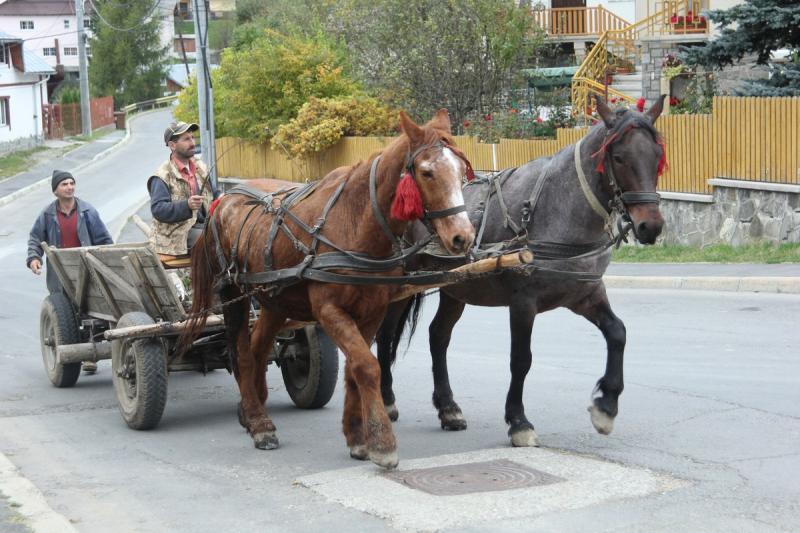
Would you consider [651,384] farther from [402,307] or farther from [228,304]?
[228,304]

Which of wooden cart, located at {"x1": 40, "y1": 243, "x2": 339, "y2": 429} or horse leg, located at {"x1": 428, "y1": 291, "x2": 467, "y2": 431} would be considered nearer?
horse leg, located at {"x1": 428, "y1": 291, "x2": 467, "y2": 431}

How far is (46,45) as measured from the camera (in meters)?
92.6

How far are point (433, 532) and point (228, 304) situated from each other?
127 inches

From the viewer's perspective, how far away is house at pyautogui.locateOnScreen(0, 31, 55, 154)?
60.5 metres

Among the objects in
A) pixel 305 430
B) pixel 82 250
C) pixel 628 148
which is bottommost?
pixel 305 430

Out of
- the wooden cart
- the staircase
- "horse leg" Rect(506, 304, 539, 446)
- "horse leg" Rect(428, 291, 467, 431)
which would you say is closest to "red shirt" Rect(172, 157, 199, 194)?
the wooden cart

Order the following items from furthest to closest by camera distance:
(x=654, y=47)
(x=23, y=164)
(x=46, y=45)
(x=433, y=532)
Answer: (x=46, y=45), (x=23, y=164), (x=654, y=47), (x=433, y=532)

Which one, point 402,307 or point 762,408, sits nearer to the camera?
point 762,408

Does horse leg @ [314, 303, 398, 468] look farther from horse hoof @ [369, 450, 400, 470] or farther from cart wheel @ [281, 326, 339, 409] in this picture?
cart wheel @ [281, 326, 339, 409]

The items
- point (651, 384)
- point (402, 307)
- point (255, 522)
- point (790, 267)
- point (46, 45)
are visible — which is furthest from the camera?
point (46, 45)

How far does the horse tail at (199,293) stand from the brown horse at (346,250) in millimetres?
20

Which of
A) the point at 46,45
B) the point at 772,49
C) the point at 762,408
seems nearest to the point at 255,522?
the point at 762,408

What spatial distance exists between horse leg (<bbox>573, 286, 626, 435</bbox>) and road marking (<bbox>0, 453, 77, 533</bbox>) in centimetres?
339

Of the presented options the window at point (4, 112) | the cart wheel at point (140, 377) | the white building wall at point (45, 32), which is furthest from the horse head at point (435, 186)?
the white building wall at point (45, 32)
